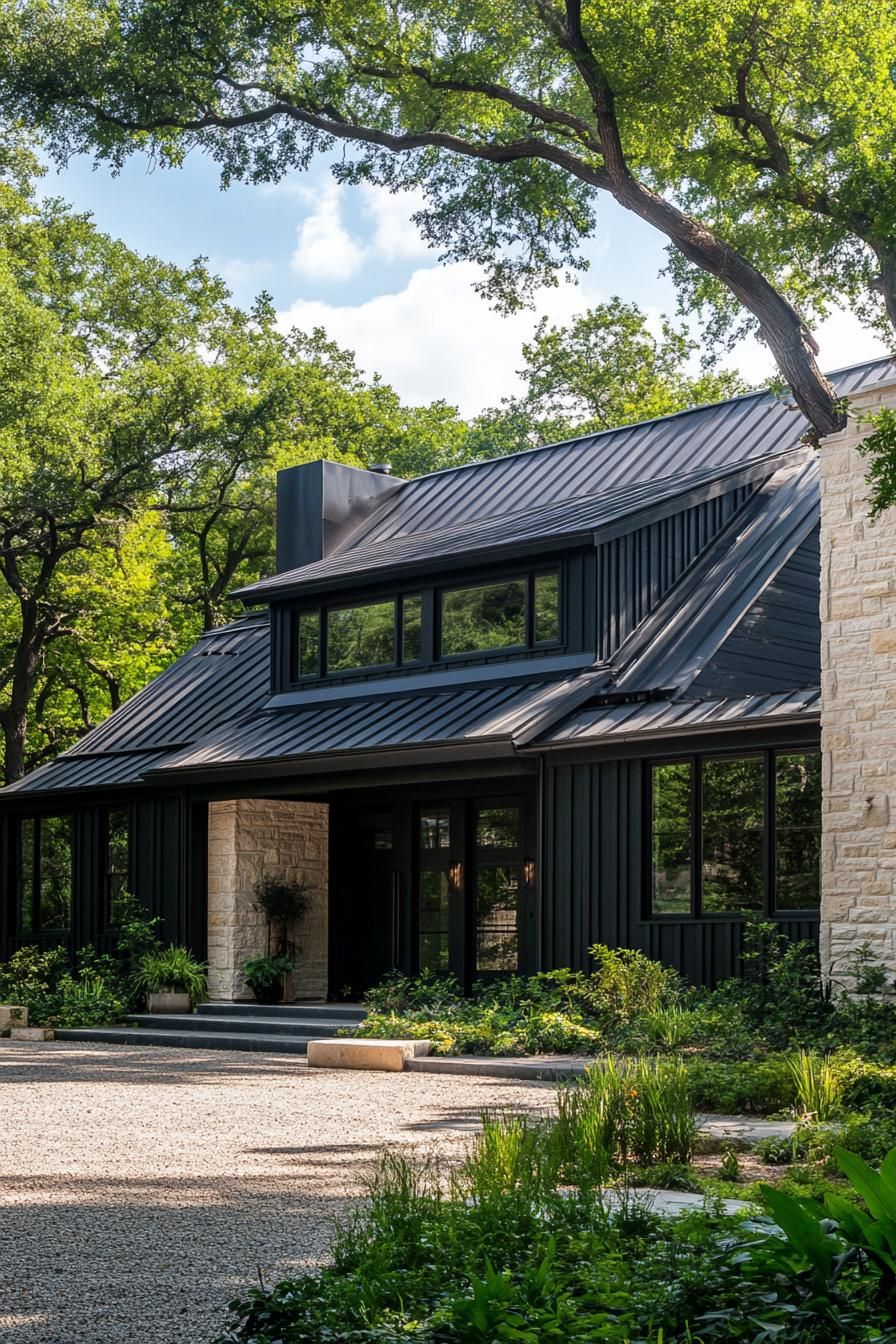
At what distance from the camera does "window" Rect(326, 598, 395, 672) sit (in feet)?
67.7

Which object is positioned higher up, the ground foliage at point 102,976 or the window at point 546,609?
the window at point 546,609

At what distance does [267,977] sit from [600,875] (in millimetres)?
5103

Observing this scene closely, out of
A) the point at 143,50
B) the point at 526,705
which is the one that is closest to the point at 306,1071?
the point at 526,705

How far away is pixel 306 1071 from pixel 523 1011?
256 cm

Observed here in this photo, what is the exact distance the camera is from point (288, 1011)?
60.2 ft

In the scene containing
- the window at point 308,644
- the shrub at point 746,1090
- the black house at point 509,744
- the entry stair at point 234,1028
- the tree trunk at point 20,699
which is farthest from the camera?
the tree trunk at point 20,699

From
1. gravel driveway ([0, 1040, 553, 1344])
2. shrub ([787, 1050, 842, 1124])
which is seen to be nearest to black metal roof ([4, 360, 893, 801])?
gravel driveway ([0, 1040, 553, 1344])

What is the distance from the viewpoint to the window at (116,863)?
22.1m

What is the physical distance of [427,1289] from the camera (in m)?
4.63

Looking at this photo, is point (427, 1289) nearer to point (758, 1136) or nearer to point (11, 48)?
point (758, 1136)

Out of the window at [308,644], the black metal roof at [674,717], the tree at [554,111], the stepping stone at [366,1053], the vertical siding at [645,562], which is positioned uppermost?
the tree at [554,111]

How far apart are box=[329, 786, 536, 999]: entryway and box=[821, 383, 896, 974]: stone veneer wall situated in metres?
4.55

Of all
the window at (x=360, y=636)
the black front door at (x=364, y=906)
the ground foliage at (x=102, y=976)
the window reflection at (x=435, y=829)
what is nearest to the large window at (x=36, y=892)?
the ground foliage at (x=102, y=976)

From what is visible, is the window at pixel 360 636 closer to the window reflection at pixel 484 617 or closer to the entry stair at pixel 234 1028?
→ the window reflection at pixel 484 617
